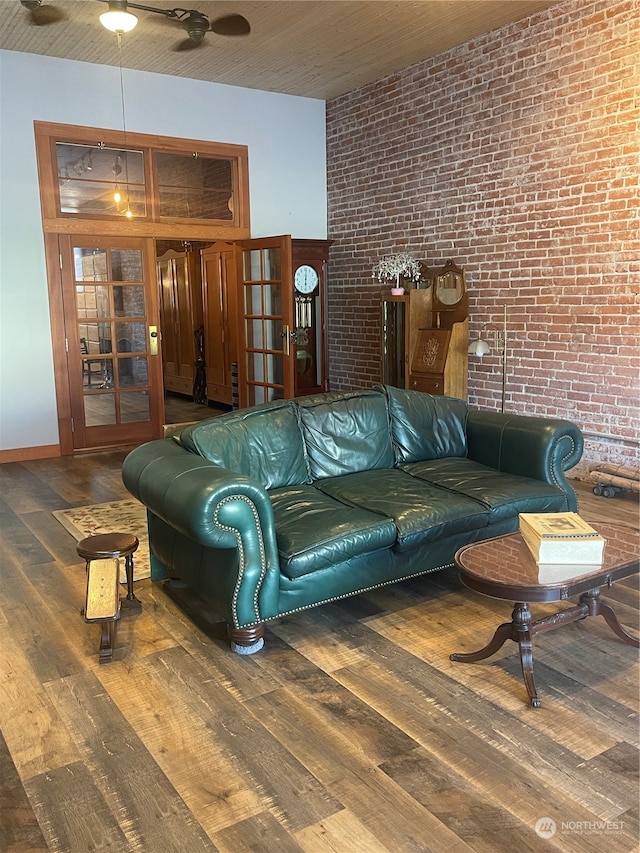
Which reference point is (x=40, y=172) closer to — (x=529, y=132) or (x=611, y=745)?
(x=529, y=132)

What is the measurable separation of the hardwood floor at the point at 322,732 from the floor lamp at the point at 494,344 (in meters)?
2.37

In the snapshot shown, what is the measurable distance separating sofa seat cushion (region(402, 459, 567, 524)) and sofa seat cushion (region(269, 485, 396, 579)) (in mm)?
569

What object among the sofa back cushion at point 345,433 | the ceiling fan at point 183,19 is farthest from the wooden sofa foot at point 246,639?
the ceiling fan at point 183,19

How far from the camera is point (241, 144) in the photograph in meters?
6.90

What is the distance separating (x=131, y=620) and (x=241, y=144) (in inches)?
208

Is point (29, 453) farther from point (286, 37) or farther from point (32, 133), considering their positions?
point (286, 37)

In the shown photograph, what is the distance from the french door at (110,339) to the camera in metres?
6.22

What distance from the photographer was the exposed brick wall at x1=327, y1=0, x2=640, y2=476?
15.1 feet

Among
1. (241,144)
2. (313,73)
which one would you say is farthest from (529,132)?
(241,144)

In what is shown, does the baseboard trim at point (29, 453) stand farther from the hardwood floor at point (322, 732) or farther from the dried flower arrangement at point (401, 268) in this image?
the dried flower arrangement at point (401, 268)

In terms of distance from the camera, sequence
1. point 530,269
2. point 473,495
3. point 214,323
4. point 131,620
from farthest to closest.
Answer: point 214,323
point 530,269
point 473,495
point 131,620

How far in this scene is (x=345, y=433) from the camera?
3686 mm

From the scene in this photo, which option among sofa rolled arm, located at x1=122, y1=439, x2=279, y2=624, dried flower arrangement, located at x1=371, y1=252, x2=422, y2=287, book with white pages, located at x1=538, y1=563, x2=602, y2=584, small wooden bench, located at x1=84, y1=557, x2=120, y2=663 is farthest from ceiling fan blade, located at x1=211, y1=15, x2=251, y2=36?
book with white pages, located at x1=538, y1=563, x2=602, y2=584

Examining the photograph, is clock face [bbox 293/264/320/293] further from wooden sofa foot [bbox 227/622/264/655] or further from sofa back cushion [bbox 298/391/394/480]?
wooden sofa foot [bbox 227/622/264/655]
